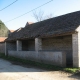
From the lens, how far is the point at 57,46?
1739 cm

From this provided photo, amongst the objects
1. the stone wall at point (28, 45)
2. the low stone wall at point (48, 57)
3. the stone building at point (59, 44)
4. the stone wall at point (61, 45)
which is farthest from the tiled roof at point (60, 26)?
the stone wall at point (28, 45)

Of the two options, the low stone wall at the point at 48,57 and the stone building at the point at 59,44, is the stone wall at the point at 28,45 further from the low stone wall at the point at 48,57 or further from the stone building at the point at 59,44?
the low stone wall at the point at 48,57

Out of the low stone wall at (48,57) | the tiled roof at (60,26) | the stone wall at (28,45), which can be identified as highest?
the tiled roof at (60,26)

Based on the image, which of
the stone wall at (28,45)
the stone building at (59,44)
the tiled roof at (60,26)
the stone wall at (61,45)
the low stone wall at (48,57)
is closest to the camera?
the stone building at (59,44)

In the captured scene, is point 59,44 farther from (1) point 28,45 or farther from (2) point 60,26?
(1) point 28,45

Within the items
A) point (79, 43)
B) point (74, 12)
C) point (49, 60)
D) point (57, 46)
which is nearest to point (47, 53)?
point (49, 60)

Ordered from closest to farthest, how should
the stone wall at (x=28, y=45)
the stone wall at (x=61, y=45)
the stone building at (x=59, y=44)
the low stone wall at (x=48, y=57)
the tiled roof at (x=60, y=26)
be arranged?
the stone building at (x=59, y=44), the low stone wall at (x=48, y=57), the tiled roof at (x=60, y=26), the stone wall at (x=61, y=45), the stone wall at (x=28, y=45)

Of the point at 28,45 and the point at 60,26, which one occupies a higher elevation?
the point at 60,26

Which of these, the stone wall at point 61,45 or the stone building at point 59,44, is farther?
the stone wall at point 61,45

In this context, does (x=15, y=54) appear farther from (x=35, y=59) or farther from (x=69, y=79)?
(x=69, y=79)

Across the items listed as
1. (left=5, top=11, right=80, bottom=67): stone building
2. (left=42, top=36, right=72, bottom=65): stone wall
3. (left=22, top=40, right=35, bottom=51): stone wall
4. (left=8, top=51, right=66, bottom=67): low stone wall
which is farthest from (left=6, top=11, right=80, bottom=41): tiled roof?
(left=22, top=40, right=35, bottom=51): stone wall

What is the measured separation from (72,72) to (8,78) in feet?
14.2

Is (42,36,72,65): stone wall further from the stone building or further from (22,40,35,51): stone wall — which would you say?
(22,40,35,51): stone wall

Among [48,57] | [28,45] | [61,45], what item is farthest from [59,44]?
[28,45]
